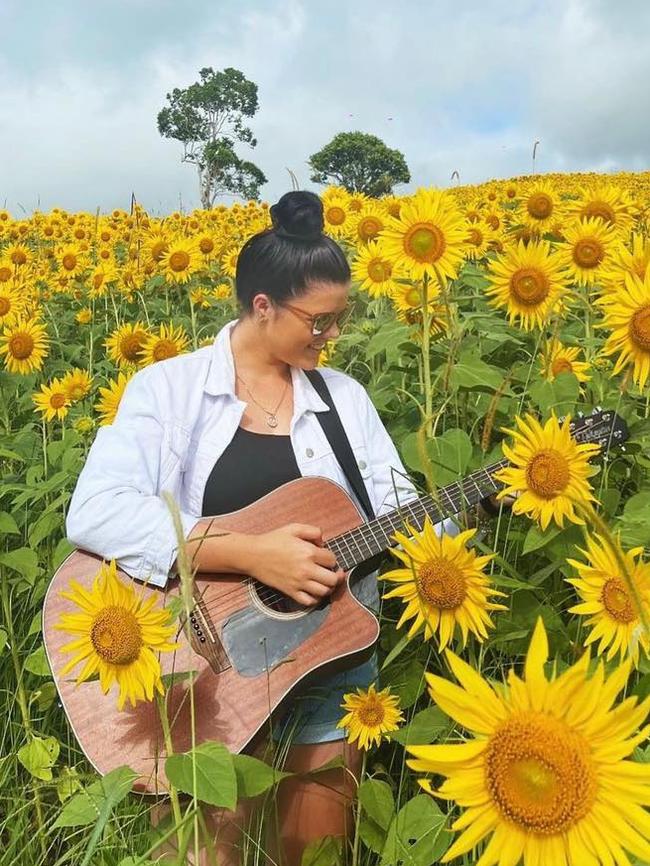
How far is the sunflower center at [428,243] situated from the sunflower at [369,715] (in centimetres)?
116

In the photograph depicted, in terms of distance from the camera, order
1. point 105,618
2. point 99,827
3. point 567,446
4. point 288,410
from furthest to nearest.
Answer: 1. point 288,410
2. point 567,446
3. point 105,618
4. point 99,827

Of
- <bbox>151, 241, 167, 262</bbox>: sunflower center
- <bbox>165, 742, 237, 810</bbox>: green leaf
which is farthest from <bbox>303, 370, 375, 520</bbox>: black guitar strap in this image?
<bbox>151, 241, 167, 262</bbox>: sunflower center

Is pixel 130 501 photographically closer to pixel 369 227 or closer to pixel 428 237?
pixel 428 237

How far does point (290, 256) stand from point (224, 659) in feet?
3.47

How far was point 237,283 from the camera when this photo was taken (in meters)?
2.35

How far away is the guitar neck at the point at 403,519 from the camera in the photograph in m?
1.89

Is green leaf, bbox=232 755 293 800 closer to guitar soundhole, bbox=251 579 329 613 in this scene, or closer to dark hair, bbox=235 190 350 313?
guitar soundhole, bbox=251 579 329 613

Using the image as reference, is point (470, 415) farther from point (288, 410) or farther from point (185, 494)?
point (185, 494)

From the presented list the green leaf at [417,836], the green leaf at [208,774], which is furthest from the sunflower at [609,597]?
the green leaf at [208,774]

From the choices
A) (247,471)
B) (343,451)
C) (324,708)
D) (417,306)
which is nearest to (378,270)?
(417,306)

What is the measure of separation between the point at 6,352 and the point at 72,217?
15.2 ft

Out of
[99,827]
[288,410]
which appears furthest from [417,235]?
[99,827]

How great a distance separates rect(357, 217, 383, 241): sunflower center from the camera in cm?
368

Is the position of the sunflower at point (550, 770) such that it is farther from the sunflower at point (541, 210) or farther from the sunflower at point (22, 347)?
the sunflower at point (22, 347)
